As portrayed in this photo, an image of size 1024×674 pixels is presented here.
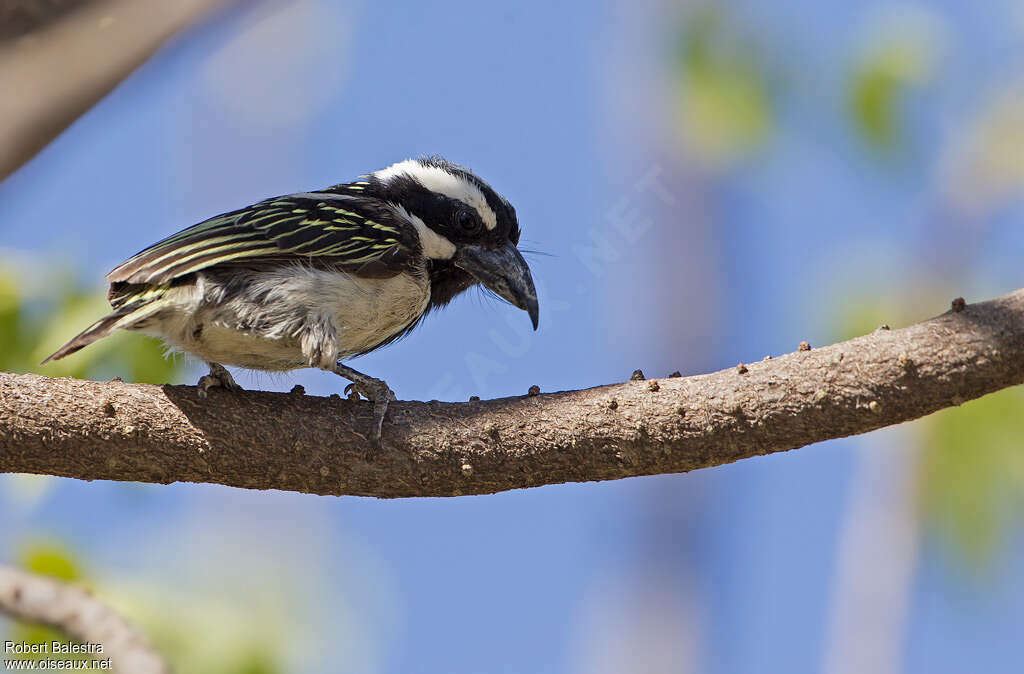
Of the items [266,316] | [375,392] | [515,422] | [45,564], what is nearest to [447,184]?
[266,316]

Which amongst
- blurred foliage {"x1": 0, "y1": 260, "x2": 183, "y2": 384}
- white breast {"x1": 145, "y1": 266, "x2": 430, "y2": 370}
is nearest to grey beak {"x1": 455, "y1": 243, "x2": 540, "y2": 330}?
white breast {"x1": 145, "y1": 266, "x2": 430, "y2": 370}

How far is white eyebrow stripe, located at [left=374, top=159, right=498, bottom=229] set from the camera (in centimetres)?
519

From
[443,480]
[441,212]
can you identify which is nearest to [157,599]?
[443,480]

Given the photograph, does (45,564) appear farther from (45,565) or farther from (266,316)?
(266,316)

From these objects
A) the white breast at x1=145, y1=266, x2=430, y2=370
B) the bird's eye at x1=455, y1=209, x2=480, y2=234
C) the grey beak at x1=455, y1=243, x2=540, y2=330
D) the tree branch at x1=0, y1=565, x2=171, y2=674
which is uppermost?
the bird's eye at x1=455, y1=209, x2=480, y2=234

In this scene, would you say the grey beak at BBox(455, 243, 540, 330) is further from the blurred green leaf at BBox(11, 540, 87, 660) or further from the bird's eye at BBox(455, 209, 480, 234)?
the blurred green leaf at BBox(11, 540, 87, 660)

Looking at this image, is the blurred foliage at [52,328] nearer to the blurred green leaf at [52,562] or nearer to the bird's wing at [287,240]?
the bird's wing at [287,240]

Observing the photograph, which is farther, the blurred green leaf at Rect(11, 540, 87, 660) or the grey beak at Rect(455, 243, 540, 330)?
the grey beak at Rect(455, 243, 540, 330)

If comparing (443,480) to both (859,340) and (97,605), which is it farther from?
(859,340)

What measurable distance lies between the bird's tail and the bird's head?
1330 millimetres

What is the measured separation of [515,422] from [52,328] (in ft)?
6.85

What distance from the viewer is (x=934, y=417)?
259 inches

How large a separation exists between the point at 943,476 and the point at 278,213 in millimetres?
4300

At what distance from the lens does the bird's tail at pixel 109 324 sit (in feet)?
13.0
